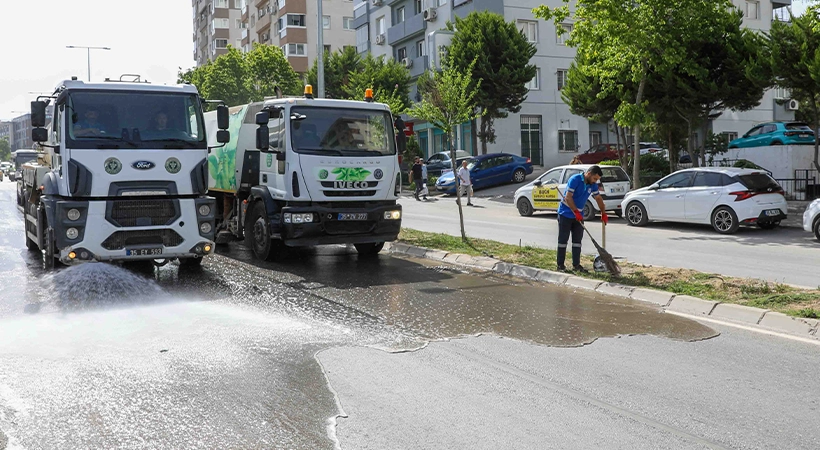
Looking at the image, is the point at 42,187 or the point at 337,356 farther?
the point at 42,187

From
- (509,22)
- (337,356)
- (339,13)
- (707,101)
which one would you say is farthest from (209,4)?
(337,356)

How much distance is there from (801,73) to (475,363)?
18929 millimetres

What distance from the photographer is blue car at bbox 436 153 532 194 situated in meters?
33.6

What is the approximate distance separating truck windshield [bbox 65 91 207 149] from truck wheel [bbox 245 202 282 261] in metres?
2.25

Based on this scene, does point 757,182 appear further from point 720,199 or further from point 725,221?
point 725,221

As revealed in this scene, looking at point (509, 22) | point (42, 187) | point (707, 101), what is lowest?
point (42, 187)

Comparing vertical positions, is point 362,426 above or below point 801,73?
below

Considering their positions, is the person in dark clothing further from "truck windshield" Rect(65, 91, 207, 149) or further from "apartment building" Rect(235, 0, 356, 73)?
"apartment building" Rect(235, 0, 356, 73)

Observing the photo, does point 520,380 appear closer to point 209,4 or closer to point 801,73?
point 801,73

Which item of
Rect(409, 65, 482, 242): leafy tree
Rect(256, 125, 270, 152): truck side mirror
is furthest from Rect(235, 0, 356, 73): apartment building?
Rect(256, 125, 270, 152): truck side mirror

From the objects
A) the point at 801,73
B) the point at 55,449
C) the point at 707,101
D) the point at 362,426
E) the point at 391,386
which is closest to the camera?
the point at 55,449

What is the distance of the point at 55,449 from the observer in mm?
4414

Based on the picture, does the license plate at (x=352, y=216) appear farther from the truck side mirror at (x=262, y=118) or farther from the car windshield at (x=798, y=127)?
the car windshield at (x=798, y=127)

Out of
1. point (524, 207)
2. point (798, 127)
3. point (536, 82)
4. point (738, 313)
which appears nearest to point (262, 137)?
point (738, 313)
